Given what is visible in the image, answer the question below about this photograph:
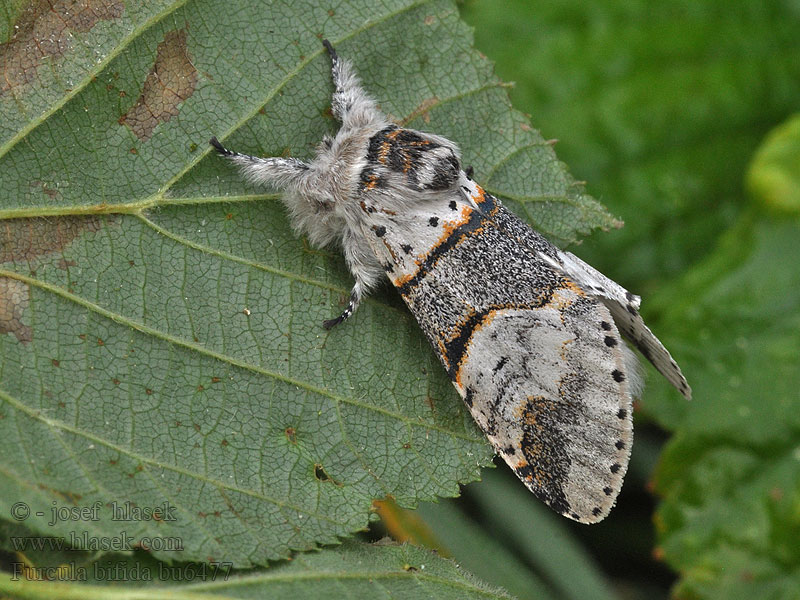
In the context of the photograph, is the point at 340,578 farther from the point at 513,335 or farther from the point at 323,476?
the point at 513,335

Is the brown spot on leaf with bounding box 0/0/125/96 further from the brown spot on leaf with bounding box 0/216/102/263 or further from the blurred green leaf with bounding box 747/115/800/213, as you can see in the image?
the blurred green leaf with bounding box 747/115/800/213

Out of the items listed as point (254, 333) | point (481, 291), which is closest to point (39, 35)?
point (254, 333)

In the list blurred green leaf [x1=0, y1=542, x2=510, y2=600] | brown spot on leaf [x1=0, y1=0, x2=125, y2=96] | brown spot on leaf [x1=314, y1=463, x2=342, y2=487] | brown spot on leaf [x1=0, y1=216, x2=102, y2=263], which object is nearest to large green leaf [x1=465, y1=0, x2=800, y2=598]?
blurred green leaf [x1=0, y1=542, x2=510, y2=600]

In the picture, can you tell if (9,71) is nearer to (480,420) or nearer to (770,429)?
(480,420)

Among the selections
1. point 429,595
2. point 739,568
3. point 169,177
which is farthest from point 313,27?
point 739,568

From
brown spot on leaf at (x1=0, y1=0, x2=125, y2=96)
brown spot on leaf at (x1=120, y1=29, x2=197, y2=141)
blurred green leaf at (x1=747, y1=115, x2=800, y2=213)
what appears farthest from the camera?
blurred green leaf at (x1=747, y1=115, x2=800, y2=213)

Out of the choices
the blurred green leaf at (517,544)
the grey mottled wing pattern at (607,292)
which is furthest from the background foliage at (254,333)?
the blurred green leaf at (517,544)

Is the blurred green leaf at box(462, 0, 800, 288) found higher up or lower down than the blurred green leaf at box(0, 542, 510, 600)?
higher up
